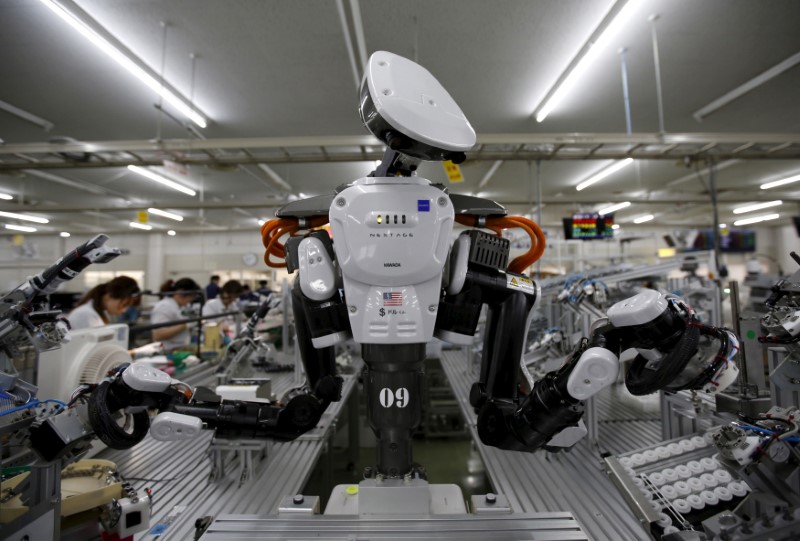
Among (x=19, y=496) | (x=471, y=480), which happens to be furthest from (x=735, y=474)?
(x=471, y=480)

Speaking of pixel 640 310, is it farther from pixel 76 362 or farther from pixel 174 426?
pixel 76 362

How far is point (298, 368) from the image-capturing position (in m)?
3.07

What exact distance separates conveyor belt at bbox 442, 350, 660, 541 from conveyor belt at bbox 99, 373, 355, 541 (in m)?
1.09

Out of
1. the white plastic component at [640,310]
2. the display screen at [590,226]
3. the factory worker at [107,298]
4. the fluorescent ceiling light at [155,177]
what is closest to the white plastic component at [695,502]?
the white plastic component at [640,310]

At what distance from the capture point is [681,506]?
1.20 m

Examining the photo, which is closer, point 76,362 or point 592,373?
point 592,373

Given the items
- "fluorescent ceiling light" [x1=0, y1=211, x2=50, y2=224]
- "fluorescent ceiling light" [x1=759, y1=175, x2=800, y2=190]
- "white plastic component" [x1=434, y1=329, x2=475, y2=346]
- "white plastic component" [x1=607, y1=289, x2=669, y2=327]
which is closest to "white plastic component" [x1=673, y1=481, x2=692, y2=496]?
"white plastic component" [x1=607, y1=289, x2=669, y2=327]

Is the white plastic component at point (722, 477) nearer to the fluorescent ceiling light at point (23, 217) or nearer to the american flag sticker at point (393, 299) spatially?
the american flag sticker at point (393, 299)

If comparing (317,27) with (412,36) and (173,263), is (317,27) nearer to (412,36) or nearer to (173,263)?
(412,36)

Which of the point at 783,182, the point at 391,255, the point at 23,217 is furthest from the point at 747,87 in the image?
the point at 23,217

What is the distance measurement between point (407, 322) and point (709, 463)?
4.23 feet

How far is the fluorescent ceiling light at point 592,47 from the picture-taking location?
2991mm

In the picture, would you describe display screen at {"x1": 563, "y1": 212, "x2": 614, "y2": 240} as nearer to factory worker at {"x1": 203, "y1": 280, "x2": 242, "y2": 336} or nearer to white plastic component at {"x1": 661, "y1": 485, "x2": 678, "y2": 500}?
white plastic component at {"x1": 661, "y1": 485, "x2": 678, "y2": 500}

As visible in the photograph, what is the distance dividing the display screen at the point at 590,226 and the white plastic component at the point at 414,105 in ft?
16.9
